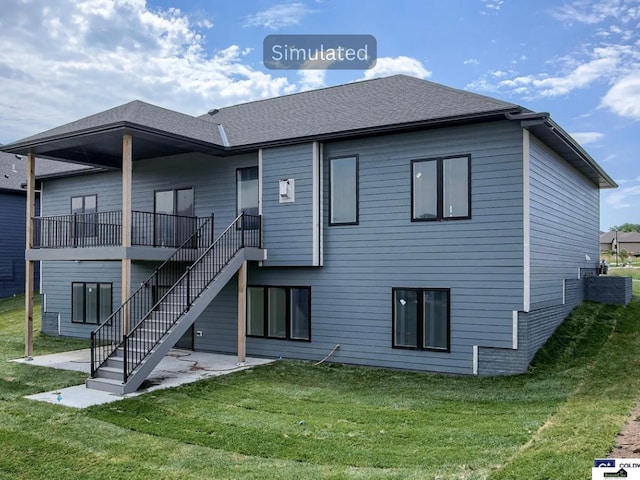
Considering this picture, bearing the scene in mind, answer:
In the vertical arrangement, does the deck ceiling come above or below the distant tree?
below

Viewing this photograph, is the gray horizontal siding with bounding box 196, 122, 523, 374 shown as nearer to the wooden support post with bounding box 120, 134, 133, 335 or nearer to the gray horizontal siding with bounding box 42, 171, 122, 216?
the wooden support post with bounding box 120, 134, 133, 335

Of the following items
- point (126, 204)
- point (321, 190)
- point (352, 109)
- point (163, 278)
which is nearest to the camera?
point (126, 204)

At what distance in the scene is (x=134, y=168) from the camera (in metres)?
15.0

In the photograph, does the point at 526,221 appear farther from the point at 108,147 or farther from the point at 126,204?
the point at 108,147

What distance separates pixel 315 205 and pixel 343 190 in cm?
73

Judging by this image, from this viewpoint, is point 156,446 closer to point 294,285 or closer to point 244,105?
point 294,285

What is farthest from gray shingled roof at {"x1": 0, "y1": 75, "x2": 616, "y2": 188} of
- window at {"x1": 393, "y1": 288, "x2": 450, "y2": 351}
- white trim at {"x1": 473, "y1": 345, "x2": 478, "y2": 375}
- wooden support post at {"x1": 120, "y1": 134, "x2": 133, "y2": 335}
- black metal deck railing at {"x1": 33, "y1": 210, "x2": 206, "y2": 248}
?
white trim at {"x1": 473, "y1": 345, "x2": 478, "y2": 375}

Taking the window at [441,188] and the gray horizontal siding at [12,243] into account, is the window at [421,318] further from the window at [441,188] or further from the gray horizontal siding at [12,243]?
the gray horizontal siding at [12,243]

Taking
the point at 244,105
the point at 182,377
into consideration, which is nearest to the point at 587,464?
the point at 182,377

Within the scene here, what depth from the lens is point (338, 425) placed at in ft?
22.0

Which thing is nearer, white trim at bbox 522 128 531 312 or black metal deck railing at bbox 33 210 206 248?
white trim at bbox 522 128 531 312

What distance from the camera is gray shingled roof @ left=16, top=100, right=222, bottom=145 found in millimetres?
10781

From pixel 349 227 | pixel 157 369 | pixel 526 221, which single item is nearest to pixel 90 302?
pixel 157 369

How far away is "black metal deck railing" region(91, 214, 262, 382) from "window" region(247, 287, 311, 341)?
52.3 inches
